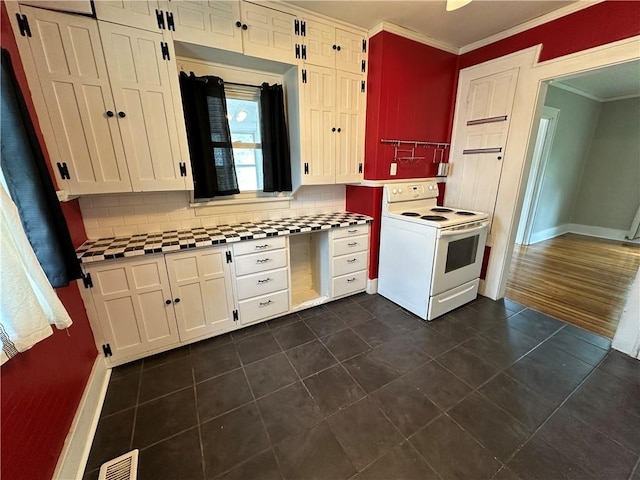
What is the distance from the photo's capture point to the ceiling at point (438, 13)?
2023mm

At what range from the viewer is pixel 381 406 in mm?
1574

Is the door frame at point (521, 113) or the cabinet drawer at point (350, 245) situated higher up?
the door frame at point (521, 113)

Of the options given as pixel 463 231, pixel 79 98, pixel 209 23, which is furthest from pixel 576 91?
pixel 79 98

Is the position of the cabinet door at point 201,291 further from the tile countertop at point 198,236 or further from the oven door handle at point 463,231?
the oven door handle at point 463,231

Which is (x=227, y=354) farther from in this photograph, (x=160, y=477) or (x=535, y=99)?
(x=535, y=99)

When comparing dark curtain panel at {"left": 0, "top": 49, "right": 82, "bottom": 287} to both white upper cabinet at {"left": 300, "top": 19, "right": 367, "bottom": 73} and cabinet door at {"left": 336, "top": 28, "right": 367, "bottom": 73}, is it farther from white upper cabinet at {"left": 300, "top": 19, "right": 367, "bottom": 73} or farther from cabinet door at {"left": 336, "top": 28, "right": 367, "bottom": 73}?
cabinet door at {"left": 336, "top": 28, "right": 367, "bottom": 73}

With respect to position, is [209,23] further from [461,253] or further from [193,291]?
[461,253]

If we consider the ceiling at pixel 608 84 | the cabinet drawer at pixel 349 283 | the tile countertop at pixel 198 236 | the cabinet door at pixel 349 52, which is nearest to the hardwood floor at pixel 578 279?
the cabinet drawer at pixel 349 283

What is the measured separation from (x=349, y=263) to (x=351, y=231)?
35 centimetres

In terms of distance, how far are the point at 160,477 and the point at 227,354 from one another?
836 millimetres

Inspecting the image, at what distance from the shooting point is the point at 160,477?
122cm

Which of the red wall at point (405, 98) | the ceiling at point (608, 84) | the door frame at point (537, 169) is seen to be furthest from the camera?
the door frame at point (537, 169)

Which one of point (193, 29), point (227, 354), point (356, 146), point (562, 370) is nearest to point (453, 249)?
point (562, 370)

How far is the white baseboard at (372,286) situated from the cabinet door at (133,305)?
1948 mm
